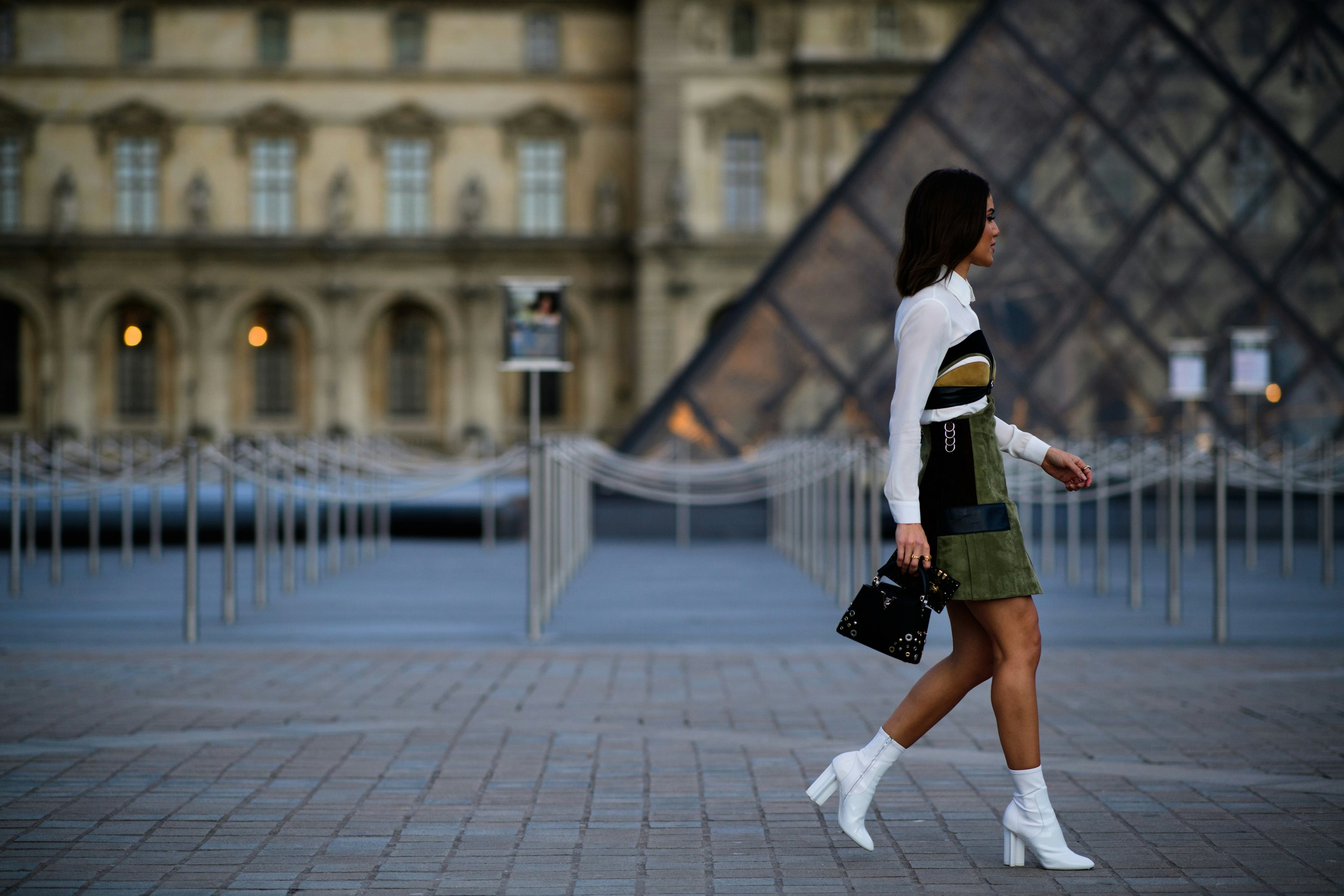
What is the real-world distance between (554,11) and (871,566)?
32518mm

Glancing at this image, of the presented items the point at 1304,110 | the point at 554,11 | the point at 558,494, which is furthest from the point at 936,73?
the point at 554,11

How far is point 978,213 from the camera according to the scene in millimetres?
3641

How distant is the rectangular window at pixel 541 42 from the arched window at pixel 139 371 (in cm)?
1109

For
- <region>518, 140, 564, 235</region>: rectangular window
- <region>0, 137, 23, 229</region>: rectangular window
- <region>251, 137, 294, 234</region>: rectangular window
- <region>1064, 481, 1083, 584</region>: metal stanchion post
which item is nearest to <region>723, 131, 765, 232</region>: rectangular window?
<region>518, 140, 564, 235</region>: rectangular window

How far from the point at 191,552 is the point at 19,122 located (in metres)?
35.3

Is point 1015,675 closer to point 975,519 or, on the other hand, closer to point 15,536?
point 975,519

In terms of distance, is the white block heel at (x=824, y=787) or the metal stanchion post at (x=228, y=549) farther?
the metal stanchion post at (x=228, y=549)

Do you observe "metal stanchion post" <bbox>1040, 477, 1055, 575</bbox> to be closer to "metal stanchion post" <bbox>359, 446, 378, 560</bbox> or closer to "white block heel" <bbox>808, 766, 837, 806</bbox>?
"metal stanchion post" <bbox>359, 446, 378, 560</bbox>

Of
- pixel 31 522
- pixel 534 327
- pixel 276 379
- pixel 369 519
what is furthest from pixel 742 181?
pixel 534 327

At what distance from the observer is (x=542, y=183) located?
4000cm

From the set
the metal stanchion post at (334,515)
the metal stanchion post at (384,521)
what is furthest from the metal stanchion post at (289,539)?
the metal stanchion post at (384,521)

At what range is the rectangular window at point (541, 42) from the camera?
39.6m

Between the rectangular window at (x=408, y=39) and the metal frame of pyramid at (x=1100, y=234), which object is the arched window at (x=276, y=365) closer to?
the rectangular window at (x=408, y=39)

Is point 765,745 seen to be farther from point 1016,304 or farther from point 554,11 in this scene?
point 554,11
